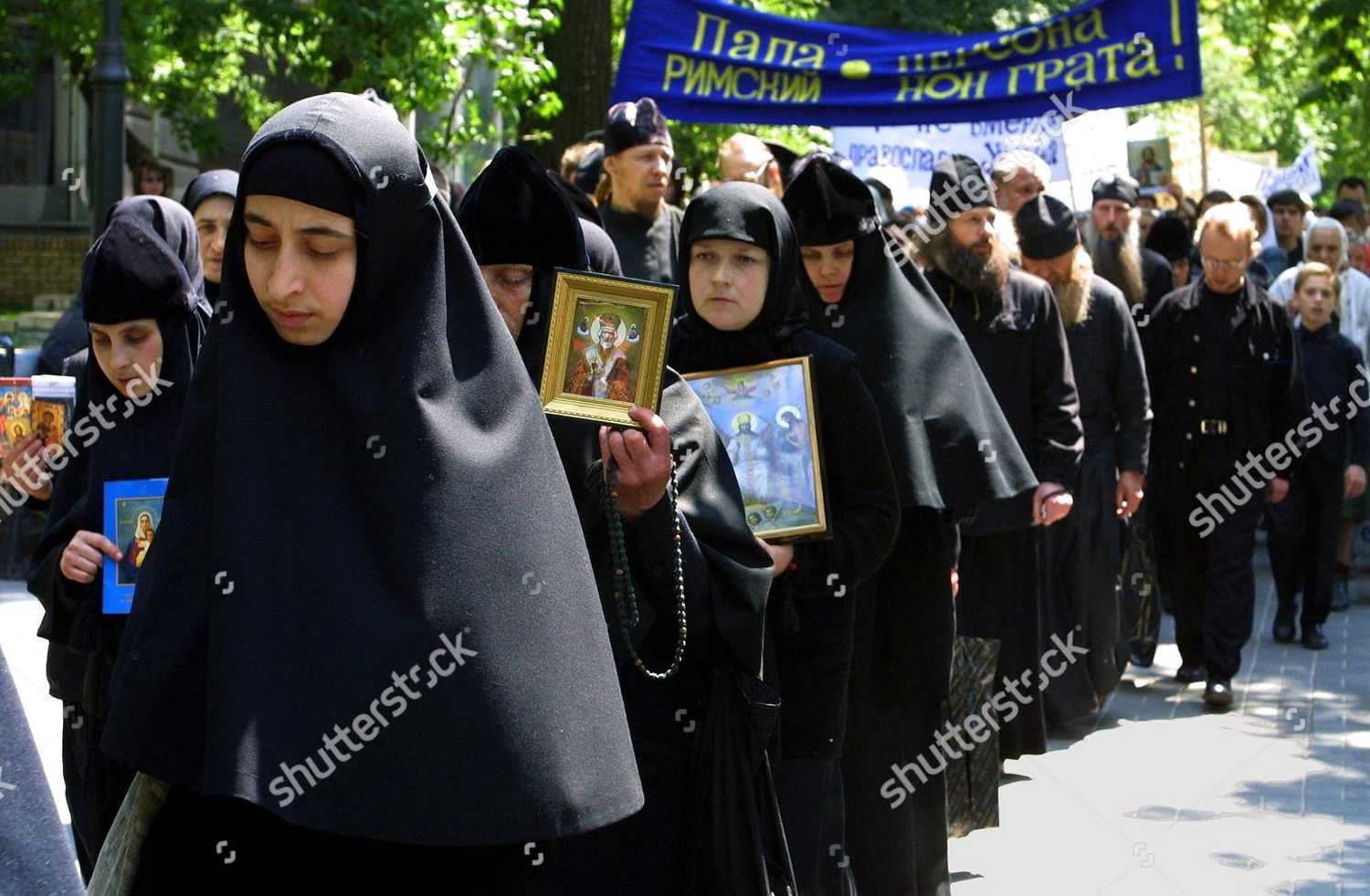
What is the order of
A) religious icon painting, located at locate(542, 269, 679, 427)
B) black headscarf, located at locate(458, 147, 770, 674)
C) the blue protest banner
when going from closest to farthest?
religious icon painting, located at locate(542, 269, 679, 427)
black headscarf, located at locate(458, 147, 770, 674)
the blue protest banner

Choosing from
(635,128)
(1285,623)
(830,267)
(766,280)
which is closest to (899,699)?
(830,267)

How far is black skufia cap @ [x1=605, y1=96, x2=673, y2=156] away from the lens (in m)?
7.88

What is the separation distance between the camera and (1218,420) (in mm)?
9914

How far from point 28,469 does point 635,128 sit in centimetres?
329

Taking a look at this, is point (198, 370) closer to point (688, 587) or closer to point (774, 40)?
point (688, 587)

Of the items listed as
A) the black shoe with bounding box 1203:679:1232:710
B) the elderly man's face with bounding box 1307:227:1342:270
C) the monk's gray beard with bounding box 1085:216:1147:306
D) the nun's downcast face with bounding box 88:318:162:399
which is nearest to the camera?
the nun's downcast face with bounding box 88:318:162:399

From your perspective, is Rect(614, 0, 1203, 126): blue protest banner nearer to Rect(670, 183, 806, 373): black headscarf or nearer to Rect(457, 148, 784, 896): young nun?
Rect(670, 183, 806, 373): black headscarf

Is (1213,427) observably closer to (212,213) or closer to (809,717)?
(212,213)

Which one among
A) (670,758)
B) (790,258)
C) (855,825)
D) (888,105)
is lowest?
(855,825)

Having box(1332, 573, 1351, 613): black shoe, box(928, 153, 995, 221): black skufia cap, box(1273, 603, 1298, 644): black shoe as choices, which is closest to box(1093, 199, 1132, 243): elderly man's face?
box(1273, 603, 1298, 644): black shoe

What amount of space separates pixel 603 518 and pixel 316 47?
33.6 feet

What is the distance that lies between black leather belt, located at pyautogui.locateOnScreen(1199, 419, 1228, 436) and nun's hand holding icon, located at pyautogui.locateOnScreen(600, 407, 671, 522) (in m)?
6.67

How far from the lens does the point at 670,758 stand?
4215 mm

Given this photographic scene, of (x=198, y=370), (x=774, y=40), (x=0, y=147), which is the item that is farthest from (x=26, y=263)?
(x=198, y=370)
